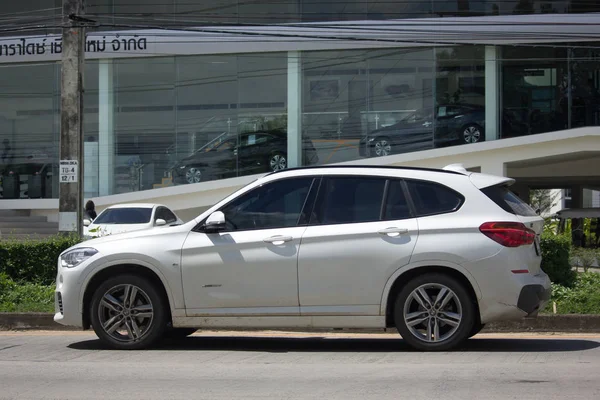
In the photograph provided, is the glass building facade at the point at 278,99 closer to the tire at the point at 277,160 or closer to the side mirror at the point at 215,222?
the tire at the point at 277,160

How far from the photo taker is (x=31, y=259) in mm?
13953

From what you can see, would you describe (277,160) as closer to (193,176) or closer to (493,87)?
(193,176)

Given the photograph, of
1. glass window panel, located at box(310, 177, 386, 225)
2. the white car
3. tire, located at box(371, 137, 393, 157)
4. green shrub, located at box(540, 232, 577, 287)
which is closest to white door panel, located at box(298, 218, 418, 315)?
glass window panel, located at box(310, 177, 386, 225)

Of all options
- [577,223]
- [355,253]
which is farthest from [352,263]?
[577,223]

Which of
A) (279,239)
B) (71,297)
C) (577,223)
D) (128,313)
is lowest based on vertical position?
(128,313)

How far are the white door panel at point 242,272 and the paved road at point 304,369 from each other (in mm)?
502

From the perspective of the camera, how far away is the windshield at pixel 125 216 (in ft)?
71.5

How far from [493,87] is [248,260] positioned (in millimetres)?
21018

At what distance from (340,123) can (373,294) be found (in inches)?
806

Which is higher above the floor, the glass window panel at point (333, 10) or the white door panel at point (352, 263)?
the glass window panel at point (333, 10)

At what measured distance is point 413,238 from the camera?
8.76 m

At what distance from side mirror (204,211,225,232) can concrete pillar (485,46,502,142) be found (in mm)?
20793

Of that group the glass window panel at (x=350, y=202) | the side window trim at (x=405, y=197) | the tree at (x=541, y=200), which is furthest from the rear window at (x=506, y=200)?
the tree at (x=541, y=200)

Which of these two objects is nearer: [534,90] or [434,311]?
[434,311]
